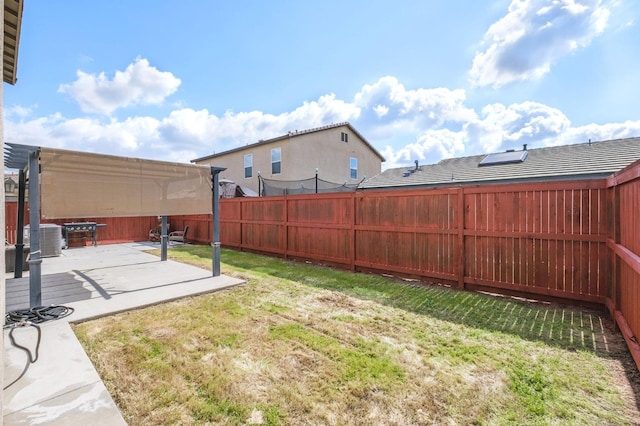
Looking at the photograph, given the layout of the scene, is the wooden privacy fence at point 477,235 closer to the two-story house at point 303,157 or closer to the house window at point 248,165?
the two-story house at point 303,157

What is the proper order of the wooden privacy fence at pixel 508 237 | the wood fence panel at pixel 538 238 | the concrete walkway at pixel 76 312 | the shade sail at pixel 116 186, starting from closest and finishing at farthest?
the concrete walkway at pixel 76 312
the wooden privacy fence at pixel 508 237
the wood fence panel at pixel 538 238
the shade sail at pixel 116 186

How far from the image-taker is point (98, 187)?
5020 millimetres

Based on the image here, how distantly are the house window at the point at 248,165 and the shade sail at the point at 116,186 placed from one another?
33.9 ft

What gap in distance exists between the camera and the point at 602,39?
6.56m

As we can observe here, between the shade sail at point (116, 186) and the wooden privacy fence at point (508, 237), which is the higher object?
the shade sail at point (116, 186)

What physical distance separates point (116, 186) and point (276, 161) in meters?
10.2

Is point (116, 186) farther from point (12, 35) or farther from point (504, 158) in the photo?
point (504, 158)

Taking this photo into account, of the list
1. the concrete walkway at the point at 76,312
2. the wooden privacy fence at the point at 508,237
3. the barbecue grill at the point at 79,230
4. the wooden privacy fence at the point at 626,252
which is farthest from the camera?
the barbecue grill at the point at 79,230

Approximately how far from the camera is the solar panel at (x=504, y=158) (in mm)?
12586

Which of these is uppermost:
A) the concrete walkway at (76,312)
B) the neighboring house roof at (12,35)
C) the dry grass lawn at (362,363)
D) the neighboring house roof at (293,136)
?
the neighboring house roof at (293,136)

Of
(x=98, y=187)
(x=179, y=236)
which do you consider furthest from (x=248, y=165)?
(x=98, y=187)

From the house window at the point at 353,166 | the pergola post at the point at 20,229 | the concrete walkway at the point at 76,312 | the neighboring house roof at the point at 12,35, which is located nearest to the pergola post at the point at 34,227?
the concrete walkway at the point at 76,312

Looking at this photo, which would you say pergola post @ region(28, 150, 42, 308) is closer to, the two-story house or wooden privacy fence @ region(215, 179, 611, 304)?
wooden privacy fence @ region(215, 179, 611, 304)

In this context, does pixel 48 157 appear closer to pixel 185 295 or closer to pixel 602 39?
pixel 185 295
